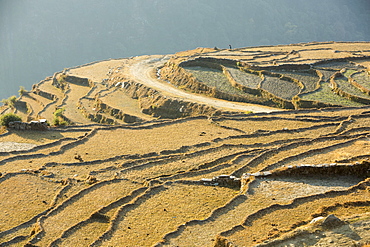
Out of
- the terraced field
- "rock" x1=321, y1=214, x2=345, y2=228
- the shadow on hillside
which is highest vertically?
the shadow on hillside

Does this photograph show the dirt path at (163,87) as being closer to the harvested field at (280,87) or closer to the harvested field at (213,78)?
the harvested field at (213,78)

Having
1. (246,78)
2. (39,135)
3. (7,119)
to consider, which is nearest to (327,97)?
(246,78)

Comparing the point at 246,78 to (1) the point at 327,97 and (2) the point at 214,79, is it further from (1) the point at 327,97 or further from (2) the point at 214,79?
(1) the point at 327,97

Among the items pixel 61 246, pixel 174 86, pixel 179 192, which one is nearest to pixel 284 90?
pixel 174 86

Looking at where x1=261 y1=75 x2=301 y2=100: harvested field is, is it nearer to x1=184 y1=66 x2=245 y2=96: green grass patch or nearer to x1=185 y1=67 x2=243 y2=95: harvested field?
x1=184 y1=66 x2=245 y2=96: green grass patch

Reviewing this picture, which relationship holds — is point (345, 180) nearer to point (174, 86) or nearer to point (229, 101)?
point (229, 101)

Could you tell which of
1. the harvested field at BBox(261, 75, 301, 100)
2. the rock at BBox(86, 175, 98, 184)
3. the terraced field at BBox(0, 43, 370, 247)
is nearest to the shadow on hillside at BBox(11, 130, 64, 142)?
the terraced field at BBox(0, 43, 370, 247)
